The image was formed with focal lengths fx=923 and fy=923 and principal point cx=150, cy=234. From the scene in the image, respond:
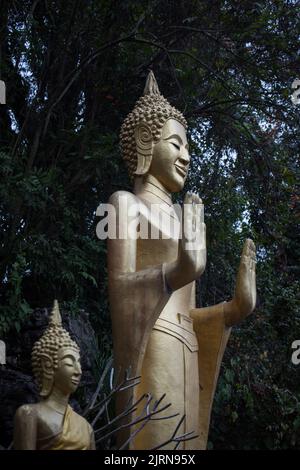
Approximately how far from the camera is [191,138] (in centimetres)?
967

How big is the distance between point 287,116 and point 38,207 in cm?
285

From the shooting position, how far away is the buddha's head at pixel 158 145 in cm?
608

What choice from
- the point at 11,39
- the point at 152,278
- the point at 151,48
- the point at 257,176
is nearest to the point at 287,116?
the point at 257,176

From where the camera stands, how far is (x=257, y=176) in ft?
30.2

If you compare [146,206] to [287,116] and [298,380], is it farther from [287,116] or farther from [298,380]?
[298,380]

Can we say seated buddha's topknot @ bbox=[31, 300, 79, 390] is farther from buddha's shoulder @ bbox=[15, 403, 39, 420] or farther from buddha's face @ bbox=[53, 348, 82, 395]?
buddha's shoulder @ bbox=[15, 403, 39, 420]

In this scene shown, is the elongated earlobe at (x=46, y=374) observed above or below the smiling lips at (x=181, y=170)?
below

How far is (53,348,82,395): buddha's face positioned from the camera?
4.73m

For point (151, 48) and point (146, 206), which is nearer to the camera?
point (146, 206)

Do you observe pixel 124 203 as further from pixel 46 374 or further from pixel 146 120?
pixel 46 374

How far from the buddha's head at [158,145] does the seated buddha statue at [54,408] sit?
1.49 meters

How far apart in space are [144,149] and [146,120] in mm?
198

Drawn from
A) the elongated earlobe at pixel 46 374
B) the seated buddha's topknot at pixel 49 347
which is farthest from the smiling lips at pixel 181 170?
the elongated earlobe at pixel 46 374

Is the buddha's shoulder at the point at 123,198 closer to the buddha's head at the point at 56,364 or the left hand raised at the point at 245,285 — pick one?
the left hand raised at the point at 245,285
